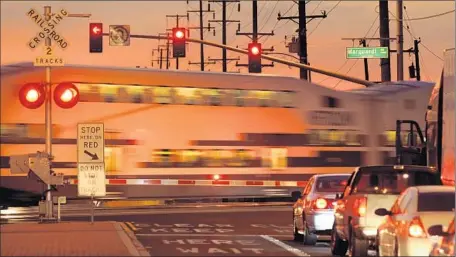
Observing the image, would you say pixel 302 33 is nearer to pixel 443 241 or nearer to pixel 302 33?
pixel 302 33

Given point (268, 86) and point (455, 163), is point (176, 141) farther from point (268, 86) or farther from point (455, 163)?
point (455, 163)

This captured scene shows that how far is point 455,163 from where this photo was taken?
69.1 feet

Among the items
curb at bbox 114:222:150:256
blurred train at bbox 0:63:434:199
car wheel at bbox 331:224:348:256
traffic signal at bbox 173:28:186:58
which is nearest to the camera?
curb at bbox 114:222:150:256

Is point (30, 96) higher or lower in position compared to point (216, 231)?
higher

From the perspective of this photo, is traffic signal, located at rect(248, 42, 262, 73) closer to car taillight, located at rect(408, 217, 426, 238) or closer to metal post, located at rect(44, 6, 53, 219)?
metal post, located at rect(44, 6, 53, 219)

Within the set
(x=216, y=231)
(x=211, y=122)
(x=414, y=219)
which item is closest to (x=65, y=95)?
(x=216, y=231)

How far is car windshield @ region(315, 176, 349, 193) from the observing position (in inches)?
938

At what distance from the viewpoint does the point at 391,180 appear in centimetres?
2022

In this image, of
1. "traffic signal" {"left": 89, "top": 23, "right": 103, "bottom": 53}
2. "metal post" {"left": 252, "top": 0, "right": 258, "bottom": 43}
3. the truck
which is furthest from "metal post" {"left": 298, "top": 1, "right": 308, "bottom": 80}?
the truck

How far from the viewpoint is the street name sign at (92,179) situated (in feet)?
87.5

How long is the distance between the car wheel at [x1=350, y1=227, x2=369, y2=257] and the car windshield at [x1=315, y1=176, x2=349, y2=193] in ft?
15.4

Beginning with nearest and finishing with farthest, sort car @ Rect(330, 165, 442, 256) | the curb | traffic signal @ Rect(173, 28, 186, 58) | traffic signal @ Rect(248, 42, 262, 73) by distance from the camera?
car @ Rect(330, 165, 442, 256) → the curb → traffic signal @ Rect(173, 28, 186, 58) → traffic signal @ Rect(248, 42, 262, 73)

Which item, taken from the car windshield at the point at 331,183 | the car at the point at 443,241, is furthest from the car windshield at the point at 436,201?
the car windshield at the point at 331,183

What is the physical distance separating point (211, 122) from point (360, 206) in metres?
24.5
